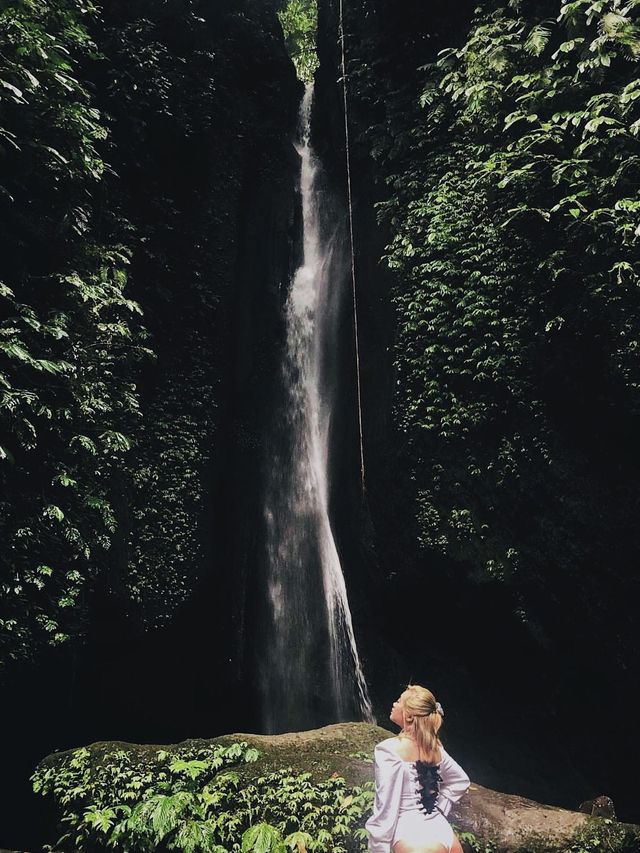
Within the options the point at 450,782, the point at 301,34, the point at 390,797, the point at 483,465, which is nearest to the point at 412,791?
the point at 390,797

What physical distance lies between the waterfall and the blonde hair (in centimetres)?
530

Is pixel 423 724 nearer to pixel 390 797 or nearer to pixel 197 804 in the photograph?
pixel 390 797

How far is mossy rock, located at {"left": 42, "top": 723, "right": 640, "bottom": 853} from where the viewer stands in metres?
4.25

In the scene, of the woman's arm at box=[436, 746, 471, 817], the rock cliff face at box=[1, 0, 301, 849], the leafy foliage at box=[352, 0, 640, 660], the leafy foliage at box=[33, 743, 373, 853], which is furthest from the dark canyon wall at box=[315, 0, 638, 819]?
the woman's arm at box=[436, 746, 471, 817]

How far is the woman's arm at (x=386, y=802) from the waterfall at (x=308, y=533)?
520cm

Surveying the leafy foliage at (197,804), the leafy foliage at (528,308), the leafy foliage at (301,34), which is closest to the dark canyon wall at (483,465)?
the leafy foliage at (528,308)

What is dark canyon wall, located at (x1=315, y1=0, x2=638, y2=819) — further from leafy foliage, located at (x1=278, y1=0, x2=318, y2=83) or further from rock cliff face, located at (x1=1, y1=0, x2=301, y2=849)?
leafy foliage, located at (x1=278, y1=0, x2=318, y2=83)

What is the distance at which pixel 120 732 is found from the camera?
24.6 feet

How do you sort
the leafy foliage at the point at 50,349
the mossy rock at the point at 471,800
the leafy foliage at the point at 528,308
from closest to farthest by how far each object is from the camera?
the mossy rock at the point at 471,800
the leafy foliage at the point at 528,308
the leafy foliage at the point at 50,349

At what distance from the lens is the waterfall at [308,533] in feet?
27.2

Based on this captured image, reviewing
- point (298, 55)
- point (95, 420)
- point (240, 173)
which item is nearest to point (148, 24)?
point (240, 173)

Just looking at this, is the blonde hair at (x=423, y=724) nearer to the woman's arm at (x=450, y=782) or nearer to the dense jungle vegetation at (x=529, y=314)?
the woman's arm at (x=450, y=782)

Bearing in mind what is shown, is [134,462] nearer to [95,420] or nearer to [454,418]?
[95,420]

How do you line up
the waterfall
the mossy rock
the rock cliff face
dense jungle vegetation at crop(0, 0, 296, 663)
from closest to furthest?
1. the mossy rock
2. dense jungle vegetation at crop(0, 0, 296, 663)
3. the rock cliff face
4. the waterfall
